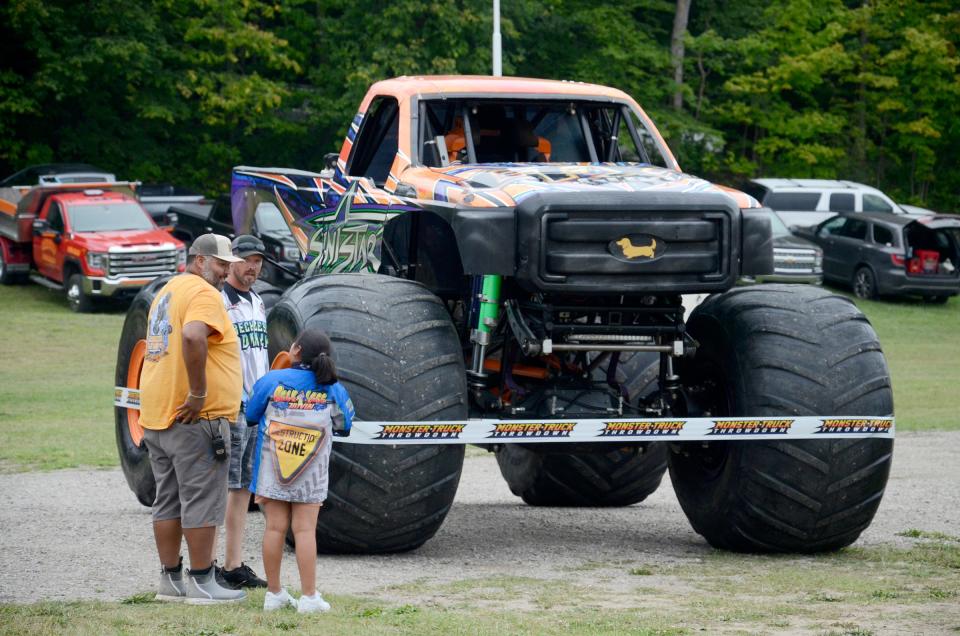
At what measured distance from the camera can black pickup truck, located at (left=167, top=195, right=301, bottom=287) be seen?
12.4 metres

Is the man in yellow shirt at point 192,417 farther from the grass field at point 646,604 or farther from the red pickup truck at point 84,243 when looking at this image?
the red pickup truck at point 84,243

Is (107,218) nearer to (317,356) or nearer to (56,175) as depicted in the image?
(56,175)

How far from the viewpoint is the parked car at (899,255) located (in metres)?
30.2

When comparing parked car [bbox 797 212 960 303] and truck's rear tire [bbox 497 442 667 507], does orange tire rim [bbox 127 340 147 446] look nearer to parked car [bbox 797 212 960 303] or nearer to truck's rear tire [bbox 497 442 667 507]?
truck's rear tire [bbox 497 442 667 507]

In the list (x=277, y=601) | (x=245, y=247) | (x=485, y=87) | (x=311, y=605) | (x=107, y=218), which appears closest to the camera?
(x=311, y=605)

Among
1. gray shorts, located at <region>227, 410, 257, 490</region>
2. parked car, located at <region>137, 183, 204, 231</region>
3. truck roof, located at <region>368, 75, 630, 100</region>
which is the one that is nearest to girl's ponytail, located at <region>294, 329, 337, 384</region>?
gray shorts, located at <region>227, 410, 257, 490</region>

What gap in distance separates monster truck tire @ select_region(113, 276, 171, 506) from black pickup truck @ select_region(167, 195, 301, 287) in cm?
103

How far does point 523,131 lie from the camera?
993 cm

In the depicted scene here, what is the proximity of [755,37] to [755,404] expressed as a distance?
31.4 m

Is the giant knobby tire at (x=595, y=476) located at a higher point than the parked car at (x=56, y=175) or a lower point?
higher

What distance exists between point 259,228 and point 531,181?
20.7 feet

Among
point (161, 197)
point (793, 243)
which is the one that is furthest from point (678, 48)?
point (161, 197)

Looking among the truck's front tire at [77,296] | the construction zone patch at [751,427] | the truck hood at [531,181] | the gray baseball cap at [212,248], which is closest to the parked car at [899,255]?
the truck's front tire at [77,296]

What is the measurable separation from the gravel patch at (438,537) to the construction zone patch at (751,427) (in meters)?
0.88
